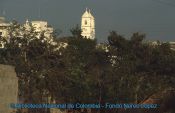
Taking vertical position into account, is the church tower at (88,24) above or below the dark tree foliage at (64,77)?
above

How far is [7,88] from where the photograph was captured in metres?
20.6

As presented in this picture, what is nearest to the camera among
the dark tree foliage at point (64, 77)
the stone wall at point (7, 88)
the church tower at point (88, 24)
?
the stone wall at point (7, 88)

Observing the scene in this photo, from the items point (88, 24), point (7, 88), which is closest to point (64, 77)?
point (7, 88)

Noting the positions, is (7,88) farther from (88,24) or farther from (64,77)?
(88,24)

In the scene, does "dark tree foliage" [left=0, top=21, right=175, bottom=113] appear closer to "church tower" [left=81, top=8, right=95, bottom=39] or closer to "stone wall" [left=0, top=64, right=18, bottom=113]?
"stone wall" [left=0, top=64, right=18, bottom=113]

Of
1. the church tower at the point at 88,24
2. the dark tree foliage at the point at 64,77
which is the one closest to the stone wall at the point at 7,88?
the dark tree foliage at the point at 64,77

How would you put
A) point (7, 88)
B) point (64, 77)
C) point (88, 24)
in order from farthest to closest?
point (88, 24), point (64, 77), point (7, 88)

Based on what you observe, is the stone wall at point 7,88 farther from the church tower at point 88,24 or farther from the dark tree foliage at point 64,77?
the church tower at point 88,24

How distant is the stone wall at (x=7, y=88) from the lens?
20375 mm

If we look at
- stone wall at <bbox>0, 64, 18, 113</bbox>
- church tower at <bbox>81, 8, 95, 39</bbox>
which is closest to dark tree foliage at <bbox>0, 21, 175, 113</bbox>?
stone wall at <bbox>0, 64, 18, 113</bbox>

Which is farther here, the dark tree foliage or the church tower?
the church tower

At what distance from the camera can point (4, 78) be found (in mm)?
20500

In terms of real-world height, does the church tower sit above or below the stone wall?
above

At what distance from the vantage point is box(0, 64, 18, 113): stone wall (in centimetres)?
2038
